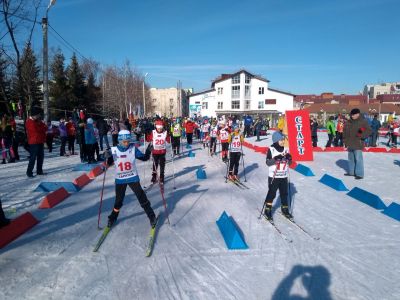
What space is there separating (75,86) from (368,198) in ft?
121

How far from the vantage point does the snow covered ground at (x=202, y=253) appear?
3.51 m

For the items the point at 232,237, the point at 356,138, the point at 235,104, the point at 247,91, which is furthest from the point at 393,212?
the point at 247,91

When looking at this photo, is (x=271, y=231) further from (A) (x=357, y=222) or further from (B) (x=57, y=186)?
(B) (x=57, y=186)

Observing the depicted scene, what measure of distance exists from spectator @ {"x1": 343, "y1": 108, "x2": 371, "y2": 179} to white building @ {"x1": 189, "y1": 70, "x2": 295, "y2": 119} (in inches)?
1920

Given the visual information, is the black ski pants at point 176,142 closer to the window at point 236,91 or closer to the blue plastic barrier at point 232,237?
the blue plastic barrier at point 232,237

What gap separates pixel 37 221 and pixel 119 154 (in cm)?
222

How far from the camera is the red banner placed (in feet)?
41.0

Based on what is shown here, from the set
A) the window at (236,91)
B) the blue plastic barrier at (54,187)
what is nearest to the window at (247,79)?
the window at (236,91)

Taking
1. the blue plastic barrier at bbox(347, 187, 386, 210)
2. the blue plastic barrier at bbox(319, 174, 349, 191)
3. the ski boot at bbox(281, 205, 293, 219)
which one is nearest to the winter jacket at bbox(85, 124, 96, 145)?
the ski boot at bbox(281, 205, 293, 219)

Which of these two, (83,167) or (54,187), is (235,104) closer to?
(83,167)

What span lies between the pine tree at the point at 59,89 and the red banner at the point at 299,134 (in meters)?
31.4

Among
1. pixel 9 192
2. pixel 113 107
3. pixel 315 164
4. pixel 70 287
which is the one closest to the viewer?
pixel 70 287

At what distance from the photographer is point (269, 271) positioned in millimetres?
3896

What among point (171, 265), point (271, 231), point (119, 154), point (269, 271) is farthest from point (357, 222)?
point (119, 154)
